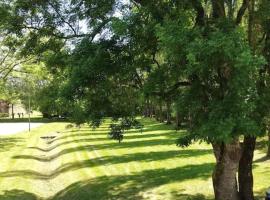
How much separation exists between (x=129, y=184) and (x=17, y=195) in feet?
15.9

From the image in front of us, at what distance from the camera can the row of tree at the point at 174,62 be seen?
12391mm

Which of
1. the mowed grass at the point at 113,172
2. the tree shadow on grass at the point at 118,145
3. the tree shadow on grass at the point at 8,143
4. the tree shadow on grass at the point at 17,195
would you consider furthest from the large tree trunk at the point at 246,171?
the tree shadow on grass at the point at 8,143

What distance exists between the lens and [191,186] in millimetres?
22312

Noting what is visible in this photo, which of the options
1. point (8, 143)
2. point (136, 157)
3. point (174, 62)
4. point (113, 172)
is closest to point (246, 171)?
point (174, 62)

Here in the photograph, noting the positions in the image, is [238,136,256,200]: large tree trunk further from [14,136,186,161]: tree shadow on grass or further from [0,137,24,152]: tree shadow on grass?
[0,137,24,152]: tree shadow on grass

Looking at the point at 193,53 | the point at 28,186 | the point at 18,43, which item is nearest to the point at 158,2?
the point at 193,53

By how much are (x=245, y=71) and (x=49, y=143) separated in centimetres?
3926

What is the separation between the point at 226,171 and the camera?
1697 cm

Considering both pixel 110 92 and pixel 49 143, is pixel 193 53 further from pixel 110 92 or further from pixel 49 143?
pixel 49 143

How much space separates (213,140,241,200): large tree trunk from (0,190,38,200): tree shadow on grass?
8804 mm

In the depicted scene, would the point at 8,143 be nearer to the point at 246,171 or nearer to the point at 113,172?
the point at 113,172

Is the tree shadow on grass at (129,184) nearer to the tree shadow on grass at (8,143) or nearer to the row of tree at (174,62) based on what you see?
the row of tree at (174,62)

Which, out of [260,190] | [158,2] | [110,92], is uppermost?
[158,2]

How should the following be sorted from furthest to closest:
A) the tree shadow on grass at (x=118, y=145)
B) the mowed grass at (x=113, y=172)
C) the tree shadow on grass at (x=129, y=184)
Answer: the tree shadow on grass at (x=118, y=145) → the mowed grass at (x=113, y=172) → the tree shadow on grass at (x=129, y=184)
